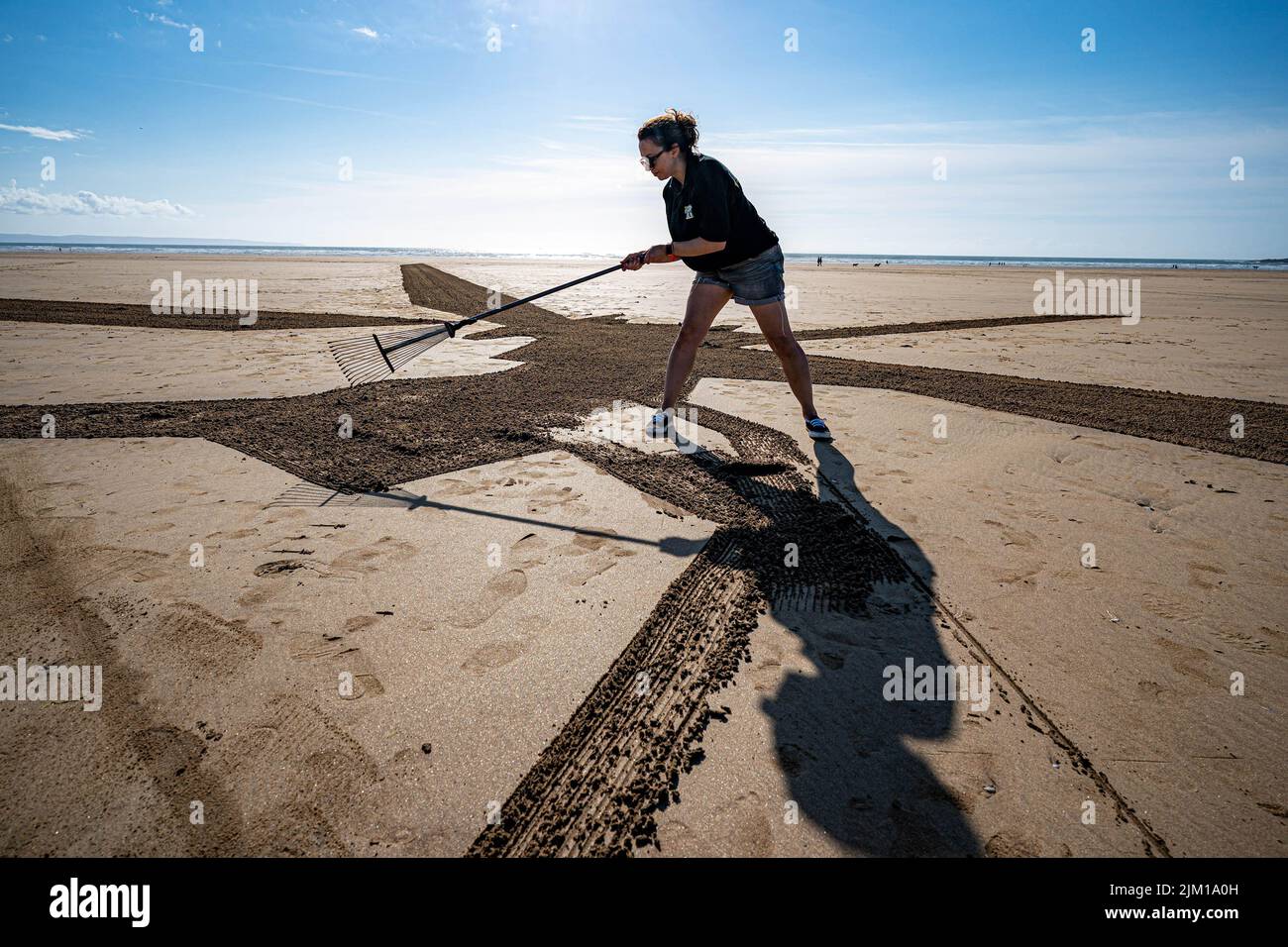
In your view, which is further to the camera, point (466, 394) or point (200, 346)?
point (200, 346)

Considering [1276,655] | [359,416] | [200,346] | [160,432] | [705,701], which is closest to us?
[705,701]

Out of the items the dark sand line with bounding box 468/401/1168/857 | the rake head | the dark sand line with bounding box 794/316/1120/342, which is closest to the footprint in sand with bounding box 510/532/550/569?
the dark sand line with bounding box 468/401/1168/857

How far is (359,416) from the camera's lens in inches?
177

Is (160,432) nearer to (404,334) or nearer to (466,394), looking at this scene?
(466,394)

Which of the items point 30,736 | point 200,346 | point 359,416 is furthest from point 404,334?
point 30,736

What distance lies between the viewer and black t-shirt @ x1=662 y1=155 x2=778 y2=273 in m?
3.66

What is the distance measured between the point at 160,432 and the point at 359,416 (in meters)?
1.20

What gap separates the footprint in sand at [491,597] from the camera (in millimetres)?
2102

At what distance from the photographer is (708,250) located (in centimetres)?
373
